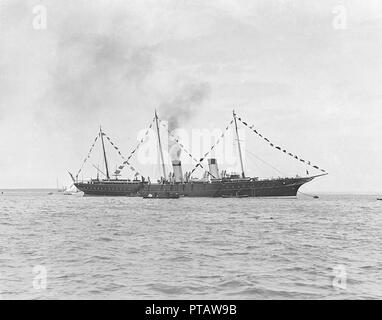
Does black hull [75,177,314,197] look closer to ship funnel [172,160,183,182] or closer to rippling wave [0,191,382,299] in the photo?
A: ship funnel [172,160,183,182]

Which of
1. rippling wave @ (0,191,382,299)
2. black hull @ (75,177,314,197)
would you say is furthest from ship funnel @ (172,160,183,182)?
rippling wave @ (0,191,382,299)

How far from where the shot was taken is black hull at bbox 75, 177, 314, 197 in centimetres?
9262

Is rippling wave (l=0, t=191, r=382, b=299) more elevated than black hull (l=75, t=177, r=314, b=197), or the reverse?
black hull (l=75, t=177, r=314, b=197)

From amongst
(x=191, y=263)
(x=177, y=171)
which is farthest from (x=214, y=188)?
(x=191, y=263)

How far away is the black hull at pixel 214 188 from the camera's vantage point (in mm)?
92625

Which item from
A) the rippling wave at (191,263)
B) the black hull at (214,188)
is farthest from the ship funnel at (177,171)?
the rippling wave at (191,263)

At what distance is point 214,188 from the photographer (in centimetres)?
9656

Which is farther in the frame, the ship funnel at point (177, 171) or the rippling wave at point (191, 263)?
the ship funnel at point (177, 171)

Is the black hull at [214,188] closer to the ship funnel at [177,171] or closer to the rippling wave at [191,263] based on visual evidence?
the ship funnel at [177,171]

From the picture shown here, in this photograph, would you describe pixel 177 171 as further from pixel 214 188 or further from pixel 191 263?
pixel 191 263

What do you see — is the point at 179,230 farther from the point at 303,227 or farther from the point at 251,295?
the point at 251,295
